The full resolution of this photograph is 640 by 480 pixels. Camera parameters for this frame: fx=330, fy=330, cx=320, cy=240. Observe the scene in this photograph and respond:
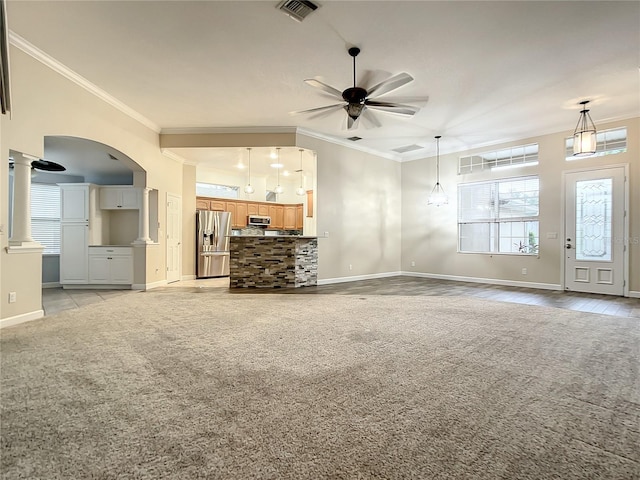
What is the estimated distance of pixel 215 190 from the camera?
10375 mm

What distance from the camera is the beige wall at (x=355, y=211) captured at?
724 cm

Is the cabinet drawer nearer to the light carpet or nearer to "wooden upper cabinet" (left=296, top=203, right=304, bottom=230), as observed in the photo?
the light carpet

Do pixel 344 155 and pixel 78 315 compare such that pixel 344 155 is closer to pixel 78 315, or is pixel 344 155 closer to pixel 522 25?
pixel 522 25

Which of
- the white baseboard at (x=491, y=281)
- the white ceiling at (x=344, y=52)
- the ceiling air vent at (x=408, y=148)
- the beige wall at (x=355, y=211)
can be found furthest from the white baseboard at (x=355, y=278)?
the white ceiling at (x=344, y=52)

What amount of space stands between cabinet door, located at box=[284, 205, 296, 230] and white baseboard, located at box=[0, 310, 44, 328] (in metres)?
7.96

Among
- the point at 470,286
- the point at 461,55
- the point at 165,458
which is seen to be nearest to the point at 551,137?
the point at 470,286

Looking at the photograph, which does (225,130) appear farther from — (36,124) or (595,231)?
(595,231)

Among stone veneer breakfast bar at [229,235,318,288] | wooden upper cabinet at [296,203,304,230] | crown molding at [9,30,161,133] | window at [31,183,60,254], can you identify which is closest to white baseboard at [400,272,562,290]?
stone veneer breakfast bar at [229,235,318,288]

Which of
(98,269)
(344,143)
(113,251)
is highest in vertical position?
(344,143)

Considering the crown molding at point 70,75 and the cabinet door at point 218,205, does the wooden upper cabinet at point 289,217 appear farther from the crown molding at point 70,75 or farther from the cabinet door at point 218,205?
the crown molding at point 70,75

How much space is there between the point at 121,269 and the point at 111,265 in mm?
236

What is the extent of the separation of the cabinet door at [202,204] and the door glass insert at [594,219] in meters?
8.67

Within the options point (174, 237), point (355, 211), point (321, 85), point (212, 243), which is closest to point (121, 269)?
point (174, 237)

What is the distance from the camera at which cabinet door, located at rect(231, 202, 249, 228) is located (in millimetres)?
10164
